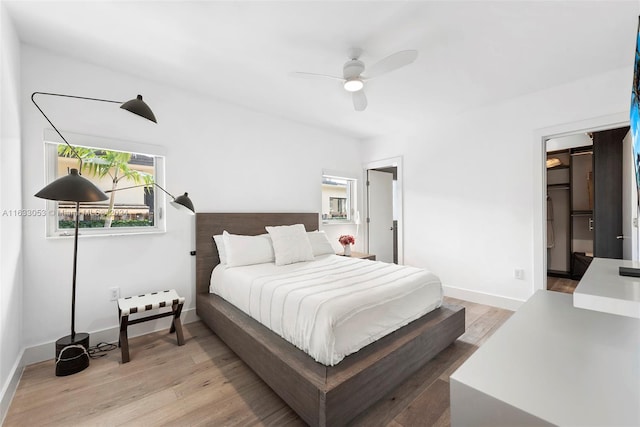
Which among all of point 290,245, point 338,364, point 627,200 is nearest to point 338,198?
point 290,245

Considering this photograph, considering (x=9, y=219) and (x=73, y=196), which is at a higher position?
(x=73, y=196)

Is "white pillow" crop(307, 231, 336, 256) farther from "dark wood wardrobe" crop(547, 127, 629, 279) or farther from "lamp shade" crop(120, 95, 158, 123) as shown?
"dark wood wardrobe" crop(547, 127, 629, 279)

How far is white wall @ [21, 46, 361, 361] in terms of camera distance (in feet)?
7.29

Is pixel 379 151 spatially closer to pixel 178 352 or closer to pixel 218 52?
pixel 218 52

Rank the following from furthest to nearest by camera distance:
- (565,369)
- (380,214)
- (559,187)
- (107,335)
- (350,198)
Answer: (380,214) → (350,198) → (559,187) → (107,335) → (565,369)

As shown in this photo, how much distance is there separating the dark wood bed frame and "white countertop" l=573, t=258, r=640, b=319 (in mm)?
1140

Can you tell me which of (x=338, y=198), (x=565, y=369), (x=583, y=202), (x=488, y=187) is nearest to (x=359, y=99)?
(x=488, y=187)

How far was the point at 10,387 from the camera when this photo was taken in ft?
5.80

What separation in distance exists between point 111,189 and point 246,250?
1480 mm

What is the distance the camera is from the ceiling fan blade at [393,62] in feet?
6.15

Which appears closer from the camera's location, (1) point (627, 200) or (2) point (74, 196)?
(2) point (74, 196)

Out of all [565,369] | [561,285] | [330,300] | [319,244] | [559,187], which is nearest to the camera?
[565,369]

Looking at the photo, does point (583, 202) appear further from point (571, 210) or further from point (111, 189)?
point (111, 189)

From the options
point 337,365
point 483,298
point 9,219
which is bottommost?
Answer: point 483,298
